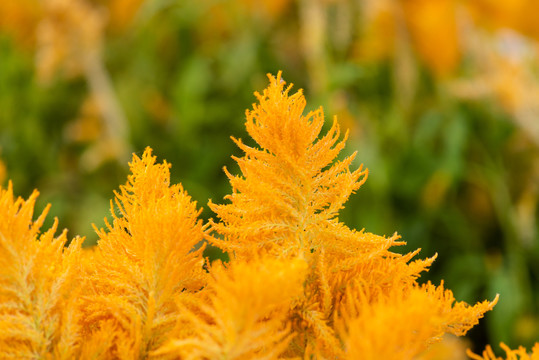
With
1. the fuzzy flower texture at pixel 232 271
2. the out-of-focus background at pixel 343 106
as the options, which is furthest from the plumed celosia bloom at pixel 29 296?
the out-of-focus background at pixel 343 106

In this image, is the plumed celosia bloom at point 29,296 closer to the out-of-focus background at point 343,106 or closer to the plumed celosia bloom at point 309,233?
the plumed celosia bloom at point 309,233

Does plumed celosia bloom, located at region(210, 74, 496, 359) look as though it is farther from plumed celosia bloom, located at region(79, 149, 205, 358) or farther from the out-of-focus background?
the out-of-focus background

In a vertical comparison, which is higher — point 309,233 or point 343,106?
point 343,106

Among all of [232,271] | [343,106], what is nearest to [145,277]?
[232,271]

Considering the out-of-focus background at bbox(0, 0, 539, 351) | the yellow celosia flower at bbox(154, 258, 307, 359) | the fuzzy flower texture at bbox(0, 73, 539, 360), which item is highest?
the out-of-focus background at bbox(0, 0, 539, 351)

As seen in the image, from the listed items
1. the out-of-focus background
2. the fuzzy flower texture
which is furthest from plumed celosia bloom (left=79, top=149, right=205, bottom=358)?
the out-of-focus background

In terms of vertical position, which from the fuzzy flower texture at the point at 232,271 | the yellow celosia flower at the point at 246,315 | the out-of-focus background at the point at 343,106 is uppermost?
the out-of-focus background at the point at 343,106

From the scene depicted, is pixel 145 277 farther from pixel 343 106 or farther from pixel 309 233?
pixel 343 106
